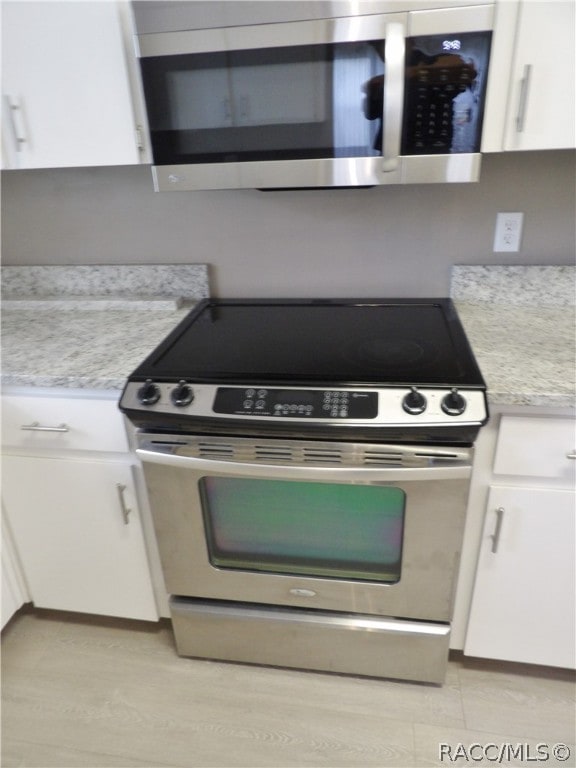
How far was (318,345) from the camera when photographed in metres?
1.34

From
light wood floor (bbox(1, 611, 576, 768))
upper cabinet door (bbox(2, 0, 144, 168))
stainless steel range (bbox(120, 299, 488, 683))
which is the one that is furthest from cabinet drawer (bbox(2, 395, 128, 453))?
light wood floor (bbox(1, 611, 576, 768))

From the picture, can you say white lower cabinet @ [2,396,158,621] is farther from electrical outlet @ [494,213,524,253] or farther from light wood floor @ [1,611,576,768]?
electrical outlet @ [494,213,524,253]

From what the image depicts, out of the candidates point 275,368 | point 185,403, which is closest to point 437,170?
point 275,368

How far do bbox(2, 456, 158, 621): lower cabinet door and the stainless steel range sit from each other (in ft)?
0.42

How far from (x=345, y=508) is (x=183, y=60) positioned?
106 cm

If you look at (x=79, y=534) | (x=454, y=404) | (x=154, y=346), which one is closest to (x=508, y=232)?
(x=454, y=404)

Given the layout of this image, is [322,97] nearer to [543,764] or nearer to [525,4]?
[525,4]

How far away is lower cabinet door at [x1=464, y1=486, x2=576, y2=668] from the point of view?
46.9 inches

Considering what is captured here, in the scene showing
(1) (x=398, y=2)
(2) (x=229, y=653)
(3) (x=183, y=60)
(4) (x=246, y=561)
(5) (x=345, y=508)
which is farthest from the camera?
(2) (x=229, y=653)

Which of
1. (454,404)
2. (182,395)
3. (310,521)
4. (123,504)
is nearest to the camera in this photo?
(454,404)

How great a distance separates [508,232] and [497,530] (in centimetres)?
84

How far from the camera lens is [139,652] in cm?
158

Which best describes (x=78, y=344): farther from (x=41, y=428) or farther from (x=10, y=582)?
(x=10, y=582)

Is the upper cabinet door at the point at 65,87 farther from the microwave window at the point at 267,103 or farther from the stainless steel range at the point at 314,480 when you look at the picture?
the stainless steel range at the point at 314,480
